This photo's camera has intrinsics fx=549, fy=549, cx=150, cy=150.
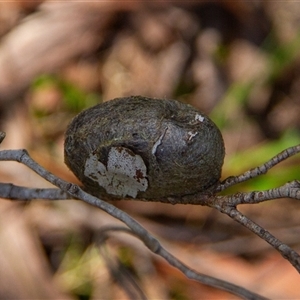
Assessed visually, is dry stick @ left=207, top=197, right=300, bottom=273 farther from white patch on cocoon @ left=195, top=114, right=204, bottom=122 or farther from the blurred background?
the blurred background

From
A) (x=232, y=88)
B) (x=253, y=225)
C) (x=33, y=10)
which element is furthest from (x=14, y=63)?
(x=253, y=225)

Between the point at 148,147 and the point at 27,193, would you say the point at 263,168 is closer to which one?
the point at 148,147

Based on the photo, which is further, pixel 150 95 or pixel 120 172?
pixel 150 95

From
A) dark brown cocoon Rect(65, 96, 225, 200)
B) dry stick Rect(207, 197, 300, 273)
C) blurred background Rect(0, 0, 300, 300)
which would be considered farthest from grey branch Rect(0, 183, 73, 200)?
blurred background Rect(0, 0, 300, 300)

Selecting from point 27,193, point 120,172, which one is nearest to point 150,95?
point 27,193

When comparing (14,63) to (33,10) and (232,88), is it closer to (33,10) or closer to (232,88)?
(33,10)

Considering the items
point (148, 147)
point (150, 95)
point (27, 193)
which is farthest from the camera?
point (150, 95)

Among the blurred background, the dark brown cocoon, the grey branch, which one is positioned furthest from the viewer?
the blurred background

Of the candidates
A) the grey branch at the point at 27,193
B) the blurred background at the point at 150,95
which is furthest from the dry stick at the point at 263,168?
the blurred background at the point at 150,95
